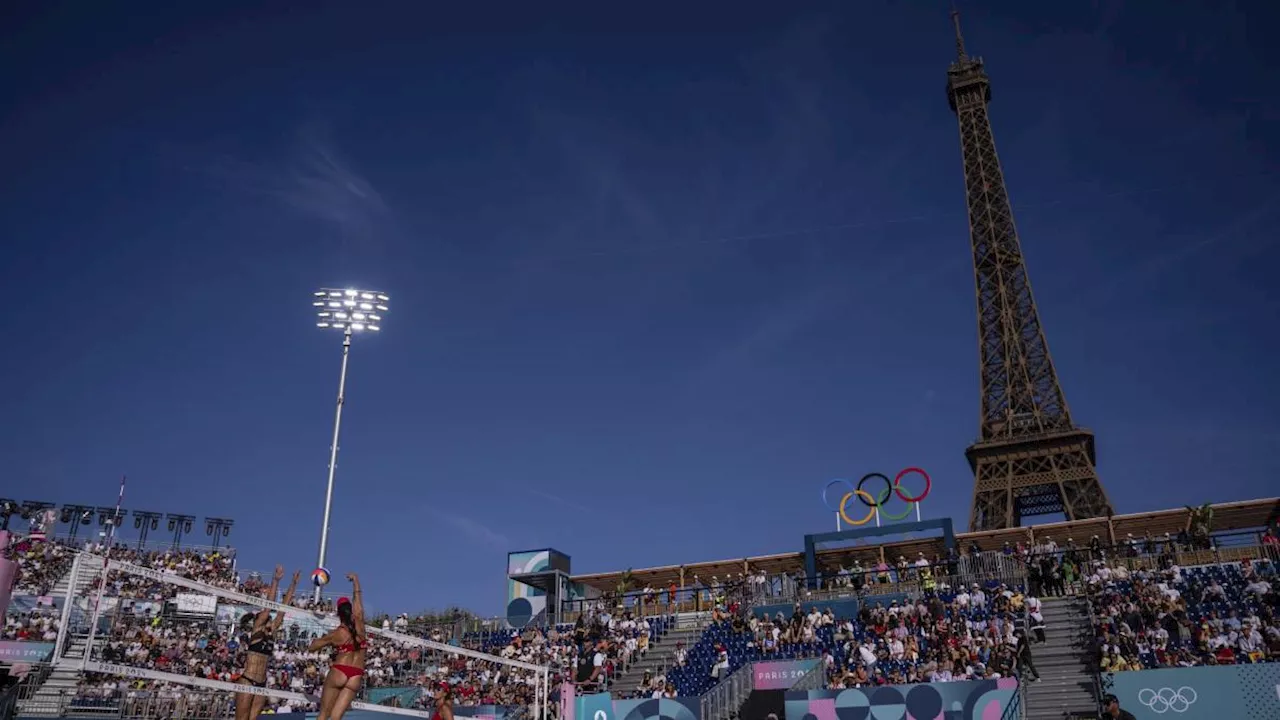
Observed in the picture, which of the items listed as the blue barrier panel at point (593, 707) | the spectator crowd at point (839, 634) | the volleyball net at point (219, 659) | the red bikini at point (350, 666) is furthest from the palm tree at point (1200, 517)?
the red bikini at point (350, 666)

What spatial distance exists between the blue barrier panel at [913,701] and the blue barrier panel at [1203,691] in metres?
2.58

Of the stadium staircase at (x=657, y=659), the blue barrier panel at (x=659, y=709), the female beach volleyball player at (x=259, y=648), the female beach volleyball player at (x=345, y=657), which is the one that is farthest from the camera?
the stadium staircase at (x=657, y=659)

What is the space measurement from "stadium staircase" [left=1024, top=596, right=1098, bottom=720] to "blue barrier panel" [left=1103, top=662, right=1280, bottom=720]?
1.04m

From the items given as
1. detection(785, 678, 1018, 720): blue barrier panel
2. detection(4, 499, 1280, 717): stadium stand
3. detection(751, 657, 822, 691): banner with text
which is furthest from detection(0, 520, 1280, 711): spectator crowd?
detection(785, 678, 1018, 720): blue barrier panel

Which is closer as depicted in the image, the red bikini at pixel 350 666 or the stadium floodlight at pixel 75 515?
the red bikini at pixel 350 666

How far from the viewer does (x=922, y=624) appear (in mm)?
27297

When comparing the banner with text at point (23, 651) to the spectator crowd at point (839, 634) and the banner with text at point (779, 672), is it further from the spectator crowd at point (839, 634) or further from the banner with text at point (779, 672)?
the banner with text at point (779, 672)

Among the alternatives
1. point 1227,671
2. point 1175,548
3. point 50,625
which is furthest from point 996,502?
point 50,625

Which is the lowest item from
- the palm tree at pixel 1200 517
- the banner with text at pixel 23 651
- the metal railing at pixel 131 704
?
the metal railing at pixel 131 704

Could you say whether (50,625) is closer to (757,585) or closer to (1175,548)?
(757,585)

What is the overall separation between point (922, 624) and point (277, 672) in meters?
23.1

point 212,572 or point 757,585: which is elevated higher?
point 212,572

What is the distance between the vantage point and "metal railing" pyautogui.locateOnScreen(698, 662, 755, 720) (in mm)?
23859

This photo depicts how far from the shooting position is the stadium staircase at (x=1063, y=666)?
21203mm
